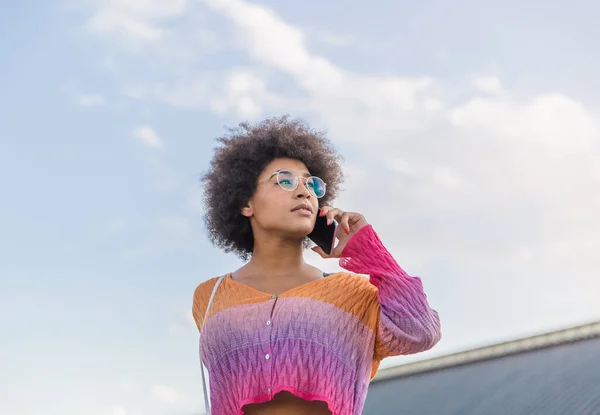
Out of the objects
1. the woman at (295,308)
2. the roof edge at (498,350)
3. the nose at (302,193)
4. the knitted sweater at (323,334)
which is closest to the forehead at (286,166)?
the woman at (295,308)

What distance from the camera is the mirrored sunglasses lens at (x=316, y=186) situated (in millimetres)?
3719

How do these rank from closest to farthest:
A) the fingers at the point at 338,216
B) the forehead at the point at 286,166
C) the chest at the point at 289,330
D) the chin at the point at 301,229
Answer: the chest at the point at 289,330, the fingers at the point at 338,216, the chin at the point at 301,229, the forehead at the point at 286,166

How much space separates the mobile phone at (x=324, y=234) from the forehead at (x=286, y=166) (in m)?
0.27

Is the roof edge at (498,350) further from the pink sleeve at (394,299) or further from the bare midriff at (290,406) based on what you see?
the bare midriff at (290,406)

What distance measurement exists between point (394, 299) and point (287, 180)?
0.86 meters

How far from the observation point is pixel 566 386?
11.5 m

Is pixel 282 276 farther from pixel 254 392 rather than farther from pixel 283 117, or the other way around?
pixel 283 117

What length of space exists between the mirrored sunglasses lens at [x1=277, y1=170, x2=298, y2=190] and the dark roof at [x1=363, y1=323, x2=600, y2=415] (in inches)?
326

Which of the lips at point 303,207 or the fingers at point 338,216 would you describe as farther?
the lips at point 303,207

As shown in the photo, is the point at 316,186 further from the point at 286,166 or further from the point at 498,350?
the point at 498,350

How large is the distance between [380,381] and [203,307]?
1142cm

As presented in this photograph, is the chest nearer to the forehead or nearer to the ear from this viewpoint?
the ear

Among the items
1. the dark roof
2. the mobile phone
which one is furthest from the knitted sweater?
the dark roof

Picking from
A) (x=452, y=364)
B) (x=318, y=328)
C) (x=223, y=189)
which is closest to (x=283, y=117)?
(x=223, y=189)
